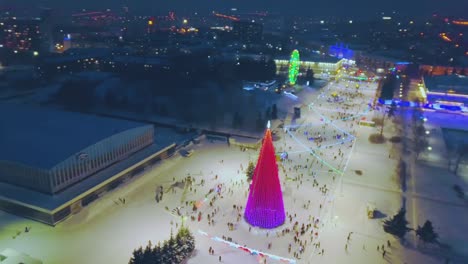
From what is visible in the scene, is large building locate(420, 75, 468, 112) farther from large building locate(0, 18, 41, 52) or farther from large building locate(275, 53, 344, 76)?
large building locate(0, 18, 41, 52)

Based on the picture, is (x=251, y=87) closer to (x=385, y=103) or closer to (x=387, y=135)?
(x=385, y=103)

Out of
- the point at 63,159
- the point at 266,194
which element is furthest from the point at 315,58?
the point at 63,159

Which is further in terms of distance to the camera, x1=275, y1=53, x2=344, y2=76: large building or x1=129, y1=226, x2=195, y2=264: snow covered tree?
x1=275, y1=53, x2=344, y2=76: large building

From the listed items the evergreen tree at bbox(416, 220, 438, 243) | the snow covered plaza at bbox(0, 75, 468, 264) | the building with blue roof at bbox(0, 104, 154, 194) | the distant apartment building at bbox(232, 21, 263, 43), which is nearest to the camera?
the snow covered plaza at bbox(0, 75, 468, 264)

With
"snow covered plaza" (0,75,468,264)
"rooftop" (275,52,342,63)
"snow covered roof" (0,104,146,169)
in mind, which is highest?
"snow covered roof" (0,104,146,169)

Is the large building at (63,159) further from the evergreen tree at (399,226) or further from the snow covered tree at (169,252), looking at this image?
the evergreen tree at (399,226)

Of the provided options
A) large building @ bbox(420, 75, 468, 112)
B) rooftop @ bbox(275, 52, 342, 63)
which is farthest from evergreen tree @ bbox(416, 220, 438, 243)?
rooftop @ bbox(275, 52, 342, 63)

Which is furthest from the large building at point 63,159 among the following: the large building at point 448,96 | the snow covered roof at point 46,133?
the large building at point 448,96

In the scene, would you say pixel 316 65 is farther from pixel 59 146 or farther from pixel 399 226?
pixel 59 146
